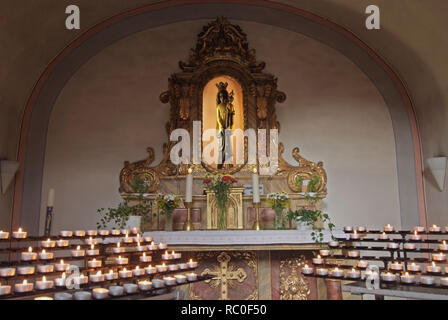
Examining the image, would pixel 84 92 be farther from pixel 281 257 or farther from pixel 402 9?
pixel 402 9

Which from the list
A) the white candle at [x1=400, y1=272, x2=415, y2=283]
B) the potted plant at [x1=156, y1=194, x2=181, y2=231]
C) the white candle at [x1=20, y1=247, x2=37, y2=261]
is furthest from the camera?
the potted plant at [x1=156, y1=194, x2=181, y2=231]

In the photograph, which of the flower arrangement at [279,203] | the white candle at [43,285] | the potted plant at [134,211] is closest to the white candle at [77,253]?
the white candle at [43,285]

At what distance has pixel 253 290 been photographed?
5754 mm

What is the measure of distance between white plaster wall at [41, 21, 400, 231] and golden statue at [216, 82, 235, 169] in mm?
951

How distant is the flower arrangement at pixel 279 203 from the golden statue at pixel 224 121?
44.7 inches

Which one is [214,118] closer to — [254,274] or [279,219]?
[279,219]

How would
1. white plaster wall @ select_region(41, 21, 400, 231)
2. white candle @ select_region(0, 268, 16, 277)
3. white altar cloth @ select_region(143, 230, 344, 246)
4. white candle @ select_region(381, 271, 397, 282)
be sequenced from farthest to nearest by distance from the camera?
white plaster wall @ select_region(41, 21, 400, 231) → white altar cloth @ select_region(143, 230, 344, 246) → white candle @ select_region(381, 271, 397, 282) → white candle @ select_region(0, 268, 16, 277)

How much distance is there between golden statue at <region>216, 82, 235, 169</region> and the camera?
282 inches

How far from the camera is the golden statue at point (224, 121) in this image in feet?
23.5

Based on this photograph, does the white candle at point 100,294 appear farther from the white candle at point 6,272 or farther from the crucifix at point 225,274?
the crucifix at point 225,274

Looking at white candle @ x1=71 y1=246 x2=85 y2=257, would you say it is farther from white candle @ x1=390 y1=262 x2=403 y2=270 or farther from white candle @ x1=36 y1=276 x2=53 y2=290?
white candle @ x1=390 y1=262 x2=403 y2=270

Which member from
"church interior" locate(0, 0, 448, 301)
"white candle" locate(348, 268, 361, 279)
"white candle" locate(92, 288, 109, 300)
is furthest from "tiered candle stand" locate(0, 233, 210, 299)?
"church interior" locate(0, 0, 448, 301)

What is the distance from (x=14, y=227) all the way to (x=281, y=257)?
4.32 metres
